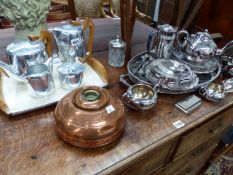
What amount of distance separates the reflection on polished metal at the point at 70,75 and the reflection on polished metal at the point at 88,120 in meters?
0.08

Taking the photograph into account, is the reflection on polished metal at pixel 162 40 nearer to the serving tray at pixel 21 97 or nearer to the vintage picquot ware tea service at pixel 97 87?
the vintage picquot ware tea service at pixel 97 87

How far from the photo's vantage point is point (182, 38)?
799mm

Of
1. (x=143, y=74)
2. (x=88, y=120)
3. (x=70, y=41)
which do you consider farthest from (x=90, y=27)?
(x=88, y=120)

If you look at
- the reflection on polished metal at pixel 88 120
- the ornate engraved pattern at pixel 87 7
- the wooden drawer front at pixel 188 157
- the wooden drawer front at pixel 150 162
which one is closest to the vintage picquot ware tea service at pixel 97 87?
the reflection on polished metal at pixel 88 120

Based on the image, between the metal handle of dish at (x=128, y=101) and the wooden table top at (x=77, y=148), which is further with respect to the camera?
the metal handle of dish at (x=128, y=101)

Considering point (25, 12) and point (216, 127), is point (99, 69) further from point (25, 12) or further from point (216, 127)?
point (216, 127)

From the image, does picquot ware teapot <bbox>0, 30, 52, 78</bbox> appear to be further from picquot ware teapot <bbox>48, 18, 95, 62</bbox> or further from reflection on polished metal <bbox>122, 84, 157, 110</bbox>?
reflection on polished metal <bbox>122, 84, 157, 110</bbox>

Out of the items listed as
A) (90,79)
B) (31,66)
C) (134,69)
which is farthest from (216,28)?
(31,66)

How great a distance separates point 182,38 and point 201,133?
330 mm

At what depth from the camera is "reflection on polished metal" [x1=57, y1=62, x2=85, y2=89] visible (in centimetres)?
55

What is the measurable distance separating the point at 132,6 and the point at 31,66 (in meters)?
0.32

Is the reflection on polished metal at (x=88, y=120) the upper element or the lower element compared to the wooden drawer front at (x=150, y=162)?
upper

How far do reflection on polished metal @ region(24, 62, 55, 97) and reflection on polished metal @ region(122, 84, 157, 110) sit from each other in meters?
0.19

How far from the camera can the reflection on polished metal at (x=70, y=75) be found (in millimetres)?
552
